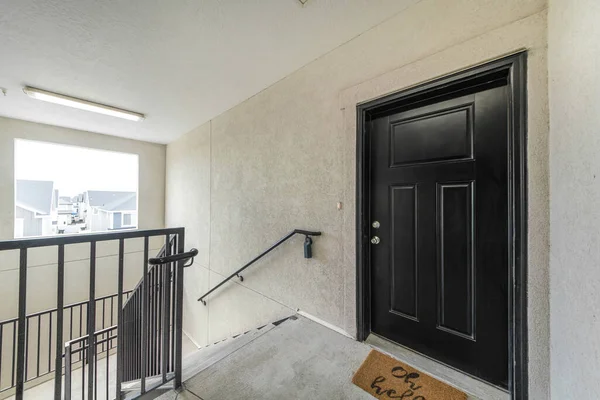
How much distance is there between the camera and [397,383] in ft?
4.66

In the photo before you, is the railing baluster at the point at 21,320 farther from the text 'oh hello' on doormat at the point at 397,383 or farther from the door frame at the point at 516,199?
the door frame at the point at 516,199

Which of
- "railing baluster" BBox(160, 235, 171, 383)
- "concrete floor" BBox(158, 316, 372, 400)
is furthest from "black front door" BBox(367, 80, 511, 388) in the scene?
"railing baluster" BBox(160, 235, 171, 383)

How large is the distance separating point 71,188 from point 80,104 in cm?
213

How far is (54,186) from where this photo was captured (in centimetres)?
409

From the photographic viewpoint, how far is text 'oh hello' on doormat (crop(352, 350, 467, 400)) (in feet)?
4.36

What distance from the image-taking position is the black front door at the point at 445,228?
136cm

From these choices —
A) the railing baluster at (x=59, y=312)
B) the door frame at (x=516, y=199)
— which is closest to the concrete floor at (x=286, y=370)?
the railing baluster at (x=59, y=312)

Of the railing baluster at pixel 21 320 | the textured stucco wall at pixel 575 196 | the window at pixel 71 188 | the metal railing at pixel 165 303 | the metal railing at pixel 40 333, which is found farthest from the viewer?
the window at pixel 71 188

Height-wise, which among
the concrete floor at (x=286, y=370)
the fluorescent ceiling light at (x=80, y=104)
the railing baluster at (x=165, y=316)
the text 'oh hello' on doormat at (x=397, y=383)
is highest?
the fluorescent ceiling light at (x=80, y=104)

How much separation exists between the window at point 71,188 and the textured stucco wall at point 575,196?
6.17 meters

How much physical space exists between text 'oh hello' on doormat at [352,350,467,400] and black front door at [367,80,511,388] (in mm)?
210

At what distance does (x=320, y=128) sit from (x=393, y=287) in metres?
1.50

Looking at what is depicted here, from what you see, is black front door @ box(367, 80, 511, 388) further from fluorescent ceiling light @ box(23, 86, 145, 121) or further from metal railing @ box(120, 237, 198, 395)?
fluorescent ceiling light @ box(23, 86, 145, 121)

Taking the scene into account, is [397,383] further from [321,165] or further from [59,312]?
[59,312]
